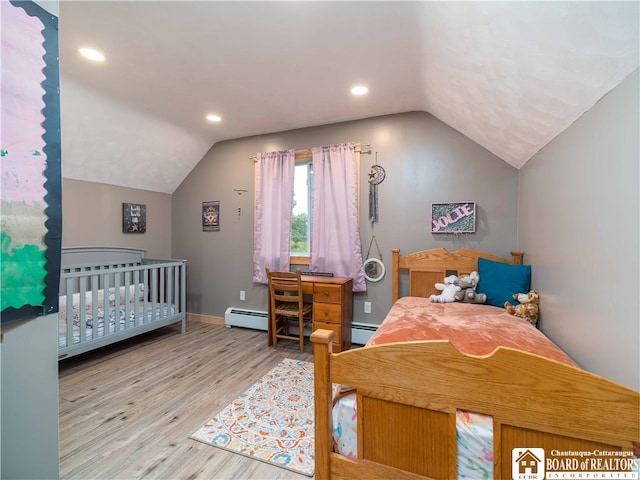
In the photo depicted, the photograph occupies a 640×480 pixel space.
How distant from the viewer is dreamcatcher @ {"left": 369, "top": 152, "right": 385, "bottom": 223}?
3.17m

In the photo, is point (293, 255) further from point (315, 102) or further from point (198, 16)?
point (198, 16)

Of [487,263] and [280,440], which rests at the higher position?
[487,263]

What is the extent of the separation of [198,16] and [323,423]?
2.17 metres

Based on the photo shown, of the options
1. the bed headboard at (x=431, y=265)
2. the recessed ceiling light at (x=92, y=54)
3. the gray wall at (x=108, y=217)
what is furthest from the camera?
the gray wall at (x=108, y=217)

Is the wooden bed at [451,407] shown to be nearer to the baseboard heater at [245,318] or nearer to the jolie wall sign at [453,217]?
the jolie wall sign at [453,217]

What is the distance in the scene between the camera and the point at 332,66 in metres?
2.18

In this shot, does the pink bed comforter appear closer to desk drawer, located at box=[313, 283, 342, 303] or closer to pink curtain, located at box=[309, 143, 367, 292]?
desk drawer, located at box=[313, 283, 342, 303]

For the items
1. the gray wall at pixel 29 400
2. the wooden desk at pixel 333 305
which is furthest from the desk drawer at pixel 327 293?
the gray wall at pixel 29 400

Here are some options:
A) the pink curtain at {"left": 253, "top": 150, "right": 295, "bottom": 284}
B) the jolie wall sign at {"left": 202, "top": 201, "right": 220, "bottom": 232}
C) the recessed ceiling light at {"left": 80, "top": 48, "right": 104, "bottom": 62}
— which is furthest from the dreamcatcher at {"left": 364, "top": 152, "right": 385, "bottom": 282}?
the recessed ceiling light at {"left": 80, "top": 48, "right": 104, "bottom": 62}

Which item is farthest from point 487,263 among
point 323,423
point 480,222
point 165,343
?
point 165,343

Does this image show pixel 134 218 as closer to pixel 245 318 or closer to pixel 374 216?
pixel 245 318

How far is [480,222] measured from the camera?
2805 mm

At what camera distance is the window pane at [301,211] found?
358 centimetres

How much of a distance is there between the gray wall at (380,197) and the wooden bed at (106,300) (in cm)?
55
